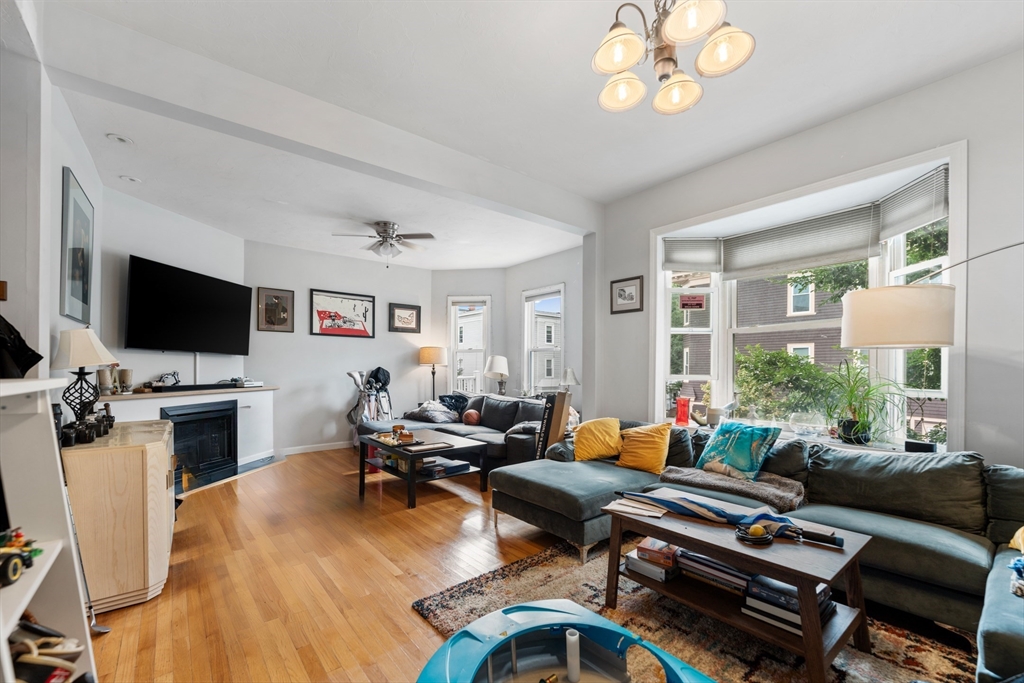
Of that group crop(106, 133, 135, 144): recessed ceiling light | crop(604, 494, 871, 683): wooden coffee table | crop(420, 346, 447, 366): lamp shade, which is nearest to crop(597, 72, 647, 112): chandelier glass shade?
crop(604, 494, 871, 683): wooden coffee table

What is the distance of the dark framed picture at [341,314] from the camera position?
6.06 meters

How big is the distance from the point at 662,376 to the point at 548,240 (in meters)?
2.34

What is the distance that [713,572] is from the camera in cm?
204

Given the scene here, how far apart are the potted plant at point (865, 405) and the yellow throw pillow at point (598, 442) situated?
1.47m

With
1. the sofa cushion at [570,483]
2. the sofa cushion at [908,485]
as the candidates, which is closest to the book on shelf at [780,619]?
the sofa cushion at [908,485]

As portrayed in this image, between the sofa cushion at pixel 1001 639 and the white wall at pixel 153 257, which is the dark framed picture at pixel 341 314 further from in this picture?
the sofa cushion at pixel 1001 639

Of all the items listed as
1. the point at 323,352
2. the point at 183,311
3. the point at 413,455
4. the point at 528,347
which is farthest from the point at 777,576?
the point at 323,352

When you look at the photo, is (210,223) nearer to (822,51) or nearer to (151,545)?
(151,545)

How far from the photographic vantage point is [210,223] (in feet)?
15.7

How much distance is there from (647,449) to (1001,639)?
6.76 ft

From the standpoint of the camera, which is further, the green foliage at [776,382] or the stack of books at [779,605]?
the green foliage at [776,382]

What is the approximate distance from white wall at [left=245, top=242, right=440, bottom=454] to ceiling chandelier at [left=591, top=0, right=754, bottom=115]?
5.19m

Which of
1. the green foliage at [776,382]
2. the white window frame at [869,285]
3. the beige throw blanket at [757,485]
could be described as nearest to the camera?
the white window frame at [869,285]

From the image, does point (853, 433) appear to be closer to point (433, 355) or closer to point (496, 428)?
point (496, 428)
